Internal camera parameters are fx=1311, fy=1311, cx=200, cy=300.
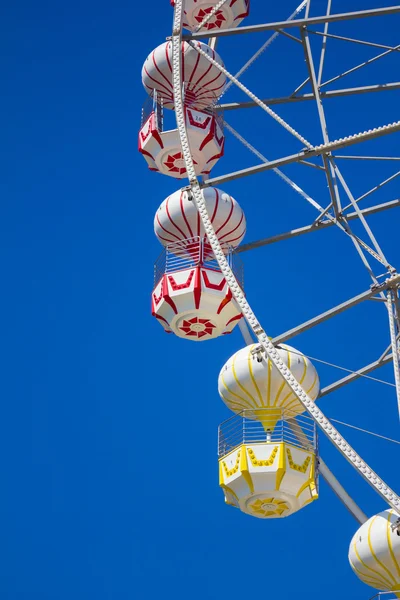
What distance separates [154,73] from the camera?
27344 mm

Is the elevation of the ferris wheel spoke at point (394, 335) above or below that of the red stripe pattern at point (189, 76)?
below

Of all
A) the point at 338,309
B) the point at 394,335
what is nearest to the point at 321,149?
the point at 338,309

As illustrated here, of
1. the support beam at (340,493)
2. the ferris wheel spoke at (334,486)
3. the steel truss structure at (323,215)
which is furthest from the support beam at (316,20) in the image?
the support beam at (340,493)

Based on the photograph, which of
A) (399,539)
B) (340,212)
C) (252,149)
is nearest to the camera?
(399,539)

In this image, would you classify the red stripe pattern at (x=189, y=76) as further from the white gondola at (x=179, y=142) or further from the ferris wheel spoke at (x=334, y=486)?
the ferris wheel spoke at (x=334, y=486)

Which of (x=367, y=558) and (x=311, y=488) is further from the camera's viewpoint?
(x=311, y=488)

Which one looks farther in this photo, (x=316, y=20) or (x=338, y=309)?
(x=316, y=20)

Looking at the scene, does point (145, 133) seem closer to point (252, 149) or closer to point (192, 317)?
point (252, 149)

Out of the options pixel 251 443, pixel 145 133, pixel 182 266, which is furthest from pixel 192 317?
pixel 145 133

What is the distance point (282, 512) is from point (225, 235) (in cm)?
558

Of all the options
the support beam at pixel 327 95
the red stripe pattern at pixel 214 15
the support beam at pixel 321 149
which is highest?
the red stripe pattern at pixel 214 15

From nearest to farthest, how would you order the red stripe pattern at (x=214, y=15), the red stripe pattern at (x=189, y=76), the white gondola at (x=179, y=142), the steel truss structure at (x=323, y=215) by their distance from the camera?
the steel truss structure at (x=323, y=215)
the white gondola at (x=179, y=142)
the red stripe pattern at (x=189, y=76)
the red stripe pattern at (x=214, y=15)

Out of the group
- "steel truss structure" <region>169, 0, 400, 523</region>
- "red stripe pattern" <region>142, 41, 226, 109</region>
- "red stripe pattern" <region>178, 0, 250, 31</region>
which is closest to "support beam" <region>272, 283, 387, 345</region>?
"steel truss structure" <region>169, 0, 400, 523</region>

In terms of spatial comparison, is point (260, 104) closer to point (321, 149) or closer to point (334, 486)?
point (321, 149)
